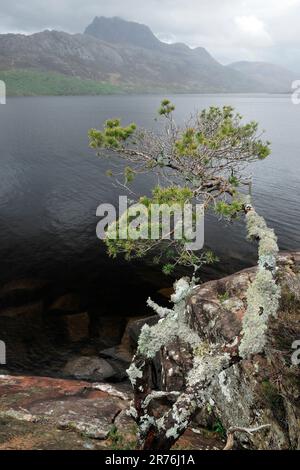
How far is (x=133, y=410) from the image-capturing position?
1026 cm

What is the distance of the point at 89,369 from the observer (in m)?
26.4

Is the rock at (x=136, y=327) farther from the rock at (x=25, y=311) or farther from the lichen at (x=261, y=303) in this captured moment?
the lichen at (x=261, y=303)

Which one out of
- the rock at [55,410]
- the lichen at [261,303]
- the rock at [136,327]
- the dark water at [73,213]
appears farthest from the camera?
the dark water at [73,213]

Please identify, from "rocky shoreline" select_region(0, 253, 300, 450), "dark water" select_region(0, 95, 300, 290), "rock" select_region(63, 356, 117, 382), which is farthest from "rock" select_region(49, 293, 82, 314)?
"rocky shoreline" select_region(0, 253, 300, 450)

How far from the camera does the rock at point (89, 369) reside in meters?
25.9

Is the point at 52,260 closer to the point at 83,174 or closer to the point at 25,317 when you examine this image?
the point at 25,317

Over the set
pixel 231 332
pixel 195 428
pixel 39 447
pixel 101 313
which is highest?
pixel 231 332

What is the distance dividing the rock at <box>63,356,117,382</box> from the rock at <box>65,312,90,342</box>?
309 centimetres

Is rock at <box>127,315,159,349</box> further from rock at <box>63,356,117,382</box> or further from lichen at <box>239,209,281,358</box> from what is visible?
lichen at <box>239,209,281,358</box>

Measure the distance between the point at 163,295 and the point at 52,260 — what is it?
48.6 ft

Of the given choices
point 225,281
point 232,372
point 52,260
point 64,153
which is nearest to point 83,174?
point 64,153

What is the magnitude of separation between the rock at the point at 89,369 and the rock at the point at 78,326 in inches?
122

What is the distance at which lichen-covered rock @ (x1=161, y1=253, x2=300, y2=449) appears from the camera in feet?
43.5

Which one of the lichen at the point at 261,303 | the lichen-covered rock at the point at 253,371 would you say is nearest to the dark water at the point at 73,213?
the lichen-covered rock at the point at 253,371
